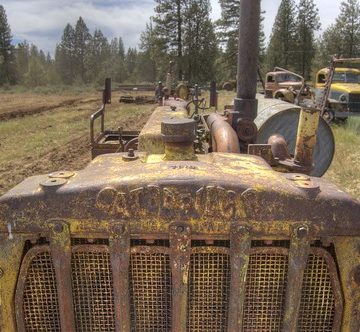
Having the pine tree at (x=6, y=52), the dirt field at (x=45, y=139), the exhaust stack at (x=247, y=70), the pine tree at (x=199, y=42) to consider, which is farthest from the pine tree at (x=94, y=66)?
the exhaust stack at (x=247, y=70)

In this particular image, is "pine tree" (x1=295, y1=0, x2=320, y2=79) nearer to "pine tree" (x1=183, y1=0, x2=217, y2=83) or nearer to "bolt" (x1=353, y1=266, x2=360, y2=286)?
"pine tree" (x1=183, y1=0, x2=217, y2=83)

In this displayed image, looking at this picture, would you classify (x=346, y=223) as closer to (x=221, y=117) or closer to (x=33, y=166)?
(x=221, y=117)

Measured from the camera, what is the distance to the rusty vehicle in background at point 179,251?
1890 millimetres

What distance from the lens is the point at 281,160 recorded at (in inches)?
132

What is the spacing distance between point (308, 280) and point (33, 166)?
9435 millimetres

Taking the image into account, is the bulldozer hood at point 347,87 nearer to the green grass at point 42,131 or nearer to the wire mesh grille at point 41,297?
the green grass at point 42,131

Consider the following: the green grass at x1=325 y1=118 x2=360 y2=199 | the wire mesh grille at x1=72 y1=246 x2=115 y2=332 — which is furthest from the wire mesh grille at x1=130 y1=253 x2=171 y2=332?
the green grass at x1=325 y1=118 x2=360 y2=199

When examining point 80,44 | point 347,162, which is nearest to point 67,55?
point 80,44

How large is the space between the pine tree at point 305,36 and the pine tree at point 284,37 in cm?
63

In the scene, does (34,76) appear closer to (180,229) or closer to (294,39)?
(294,39)

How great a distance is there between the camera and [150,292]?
2025 millimetres

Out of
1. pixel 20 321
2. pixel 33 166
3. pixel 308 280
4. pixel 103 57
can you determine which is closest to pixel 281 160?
pixel 308 280

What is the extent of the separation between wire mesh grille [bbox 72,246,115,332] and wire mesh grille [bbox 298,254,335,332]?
89cm

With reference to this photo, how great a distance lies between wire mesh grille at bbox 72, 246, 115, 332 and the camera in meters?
2.00
